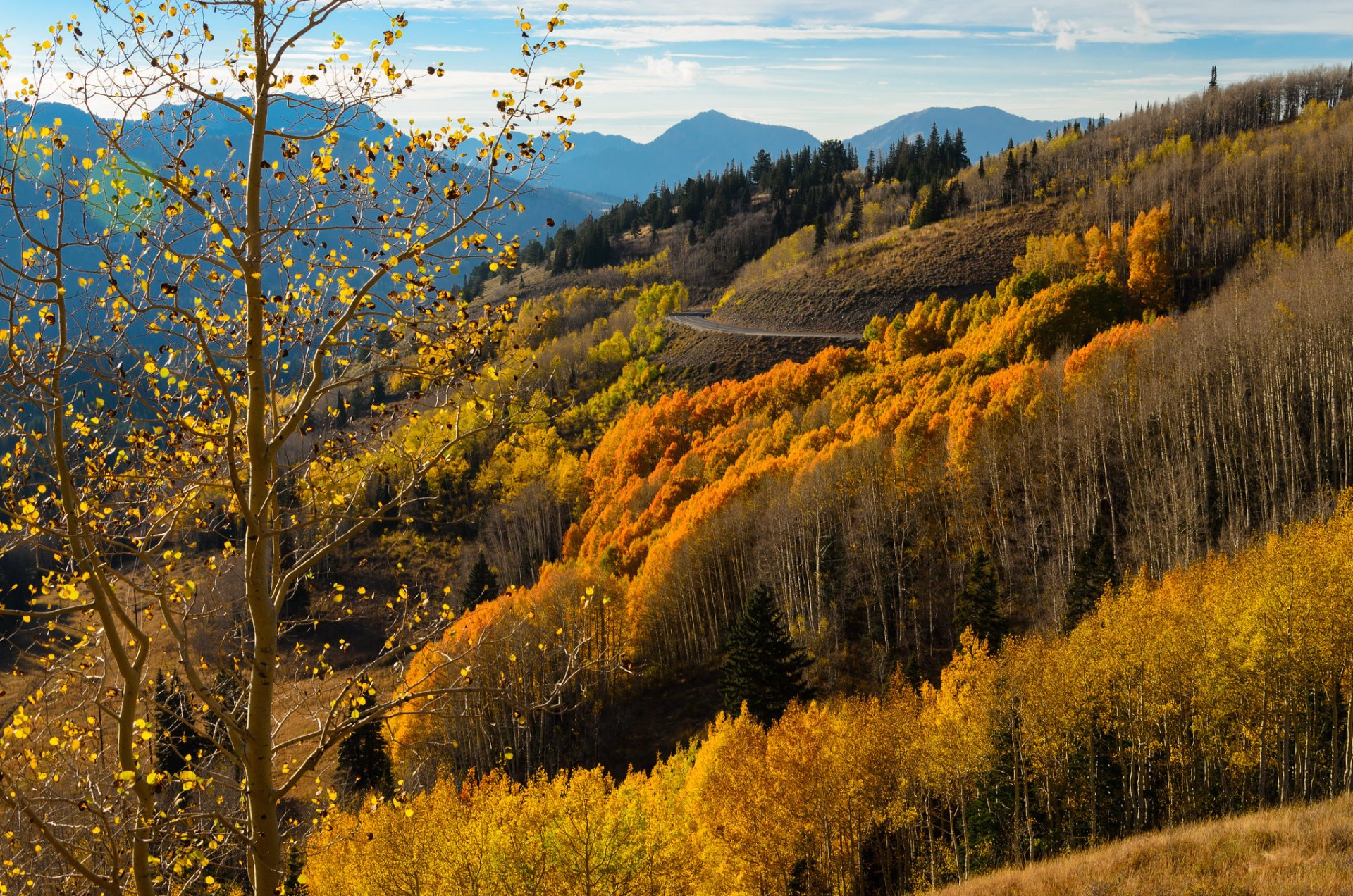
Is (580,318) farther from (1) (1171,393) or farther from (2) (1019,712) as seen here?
(2) (1019,712)

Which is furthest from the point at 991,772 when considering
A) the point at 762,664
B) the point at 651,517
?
the point at 651,517

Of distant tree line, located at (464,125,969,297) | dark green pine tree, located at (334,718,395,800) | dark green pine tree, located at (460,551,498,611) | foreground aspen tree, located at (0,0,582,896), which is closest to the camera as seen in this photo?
foreground aspen tree, located at (0,0,582,896)

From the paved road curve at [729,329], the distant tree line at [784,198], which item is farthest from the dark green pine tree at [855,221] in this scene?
the paved road curve at [729,329]

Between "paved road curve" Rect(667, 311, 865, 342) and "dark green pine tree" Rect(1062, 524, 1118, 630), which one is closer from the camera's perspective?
"dark green pine tree" Rect(1062, 524, 1118, 630)

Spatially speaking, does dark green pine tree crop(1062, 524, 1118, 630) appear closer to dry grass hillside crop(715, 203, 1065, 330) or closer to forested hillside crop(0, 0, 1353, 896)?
forested hillside crop(0, 0, 1353, 896)

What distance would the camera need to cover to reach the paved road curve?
109375mm

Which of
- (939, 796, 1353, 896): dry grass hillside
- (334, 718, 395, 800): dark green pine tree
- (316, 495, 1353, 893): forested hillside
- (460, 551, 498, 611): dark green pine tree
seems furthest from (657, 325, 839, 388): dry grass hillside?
(939, 796, 1353, 896): dry grass hillside

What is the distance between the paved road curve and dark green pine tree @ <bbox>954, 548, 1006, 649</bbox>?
62.8m

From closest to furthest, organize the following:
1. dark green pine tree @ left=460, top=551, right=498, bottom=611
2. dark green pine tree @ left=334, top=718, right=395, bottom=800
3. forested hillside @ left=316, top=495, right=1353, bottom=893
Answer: forested hillside @ left=316, top=495, right=1353, bottom=893 → dark green pine tree @ left=334, top=718, right=395, bottom=800 → dark green pine tree @ left=460, top=551, right=498, bottom=611

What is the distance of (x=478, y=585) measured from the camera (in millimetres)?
67875

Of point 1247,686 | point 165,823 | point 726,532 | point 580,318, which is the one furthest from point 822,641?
point 580,318

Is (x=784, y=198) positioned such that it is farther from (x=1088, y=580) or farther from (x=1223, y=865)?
(x=1223, y=865)

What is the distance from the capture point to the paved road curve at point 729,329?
359 ft

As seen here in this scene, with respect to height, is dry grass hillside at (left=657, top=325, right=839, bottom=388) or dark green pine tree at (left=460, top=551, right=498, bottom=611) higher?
dry grass hillside at (left=657, top=325, right=839, bottom=388)
